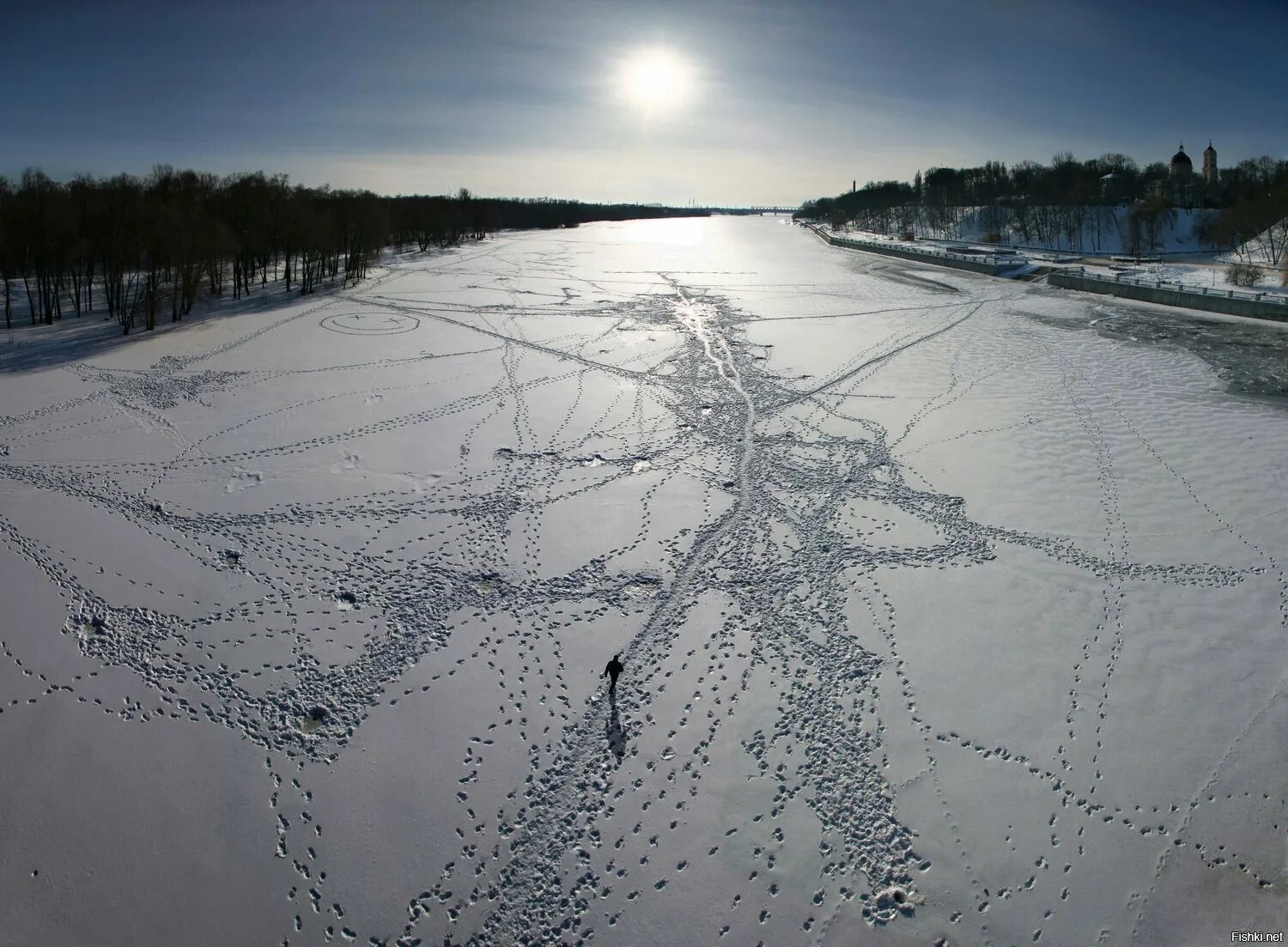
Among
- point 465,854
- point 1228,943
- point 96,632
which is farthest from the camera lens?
point 96,632

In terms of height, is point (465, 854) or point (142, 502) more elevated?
point (142, 502)

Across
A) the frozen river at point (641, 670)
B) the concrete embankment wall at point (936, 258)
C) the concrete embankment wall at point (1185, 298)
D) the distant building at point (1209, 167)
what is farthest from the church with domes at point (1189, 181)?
the frozen river at point (641, 670)

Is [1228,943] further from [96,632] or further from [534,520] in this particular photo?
[96,632]

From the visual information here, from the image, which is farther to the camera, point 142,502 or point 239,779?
point 142,502

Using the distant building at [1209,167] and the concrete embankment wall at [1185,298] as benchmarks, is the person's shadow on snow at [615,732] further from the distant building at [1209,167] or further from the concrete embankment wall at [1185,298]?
the distant building at [1209,167]

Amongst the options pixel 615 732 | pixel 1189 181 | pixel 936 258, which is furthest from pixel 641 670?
pixel 1189 181

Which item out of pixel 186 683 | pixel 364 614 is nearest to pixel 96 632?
pixel 186 683
